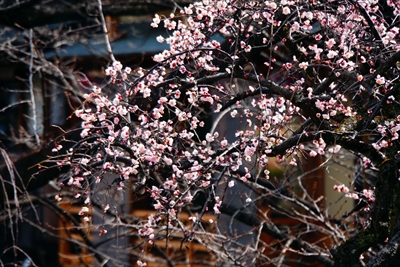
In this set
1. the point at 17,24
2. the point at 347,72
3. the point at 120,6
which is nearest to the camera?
the point at 347,72

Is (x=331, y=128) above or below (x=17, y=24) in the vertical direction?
below

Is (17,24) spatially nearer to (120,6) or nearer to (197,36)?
(120,6)

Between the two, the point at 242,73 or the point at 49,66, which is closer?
the point at 242,73

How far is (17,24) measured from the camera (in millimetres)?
8586

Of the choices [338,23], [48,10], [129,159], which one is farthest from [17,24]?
[338,23]

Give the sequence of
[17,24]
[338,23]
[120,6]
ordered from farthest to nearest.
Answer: [120,6] → [17,24] → [338,23]

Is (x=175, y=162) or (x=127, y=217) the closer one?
(x=175, y=162)

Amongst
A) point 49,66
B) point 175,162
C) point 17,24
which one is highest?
point 17,24

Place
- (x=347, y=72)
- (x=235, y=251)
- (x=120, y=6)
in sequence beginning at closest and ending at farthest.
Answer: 1. (x=347, y=72)
2. (x=235, y=251)
3. (x=120, y=6)

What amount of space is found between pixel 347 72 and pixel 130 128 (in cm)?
158

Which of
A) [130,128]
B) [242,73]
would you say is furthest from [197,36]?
[130,128]

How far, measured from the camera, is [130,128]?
4883mm

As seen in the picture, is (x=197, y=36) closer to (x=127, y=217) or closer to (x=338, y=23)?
(x=338, y=23)

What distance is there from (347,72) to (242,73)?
2.41 ft
